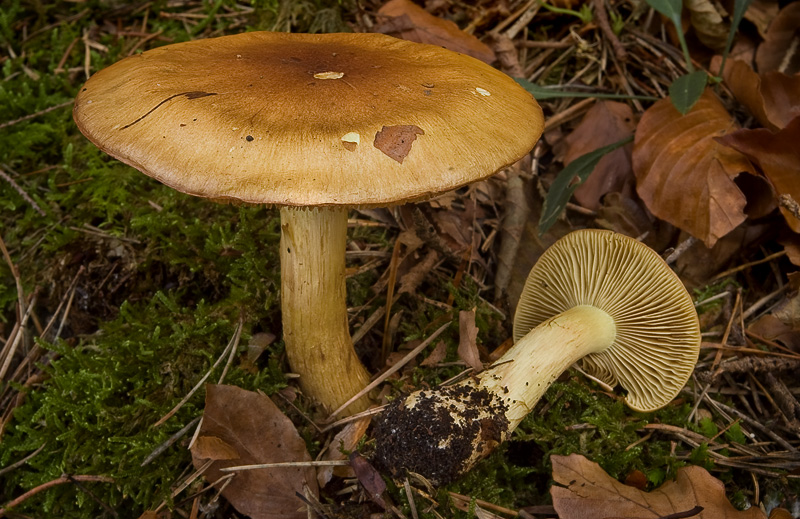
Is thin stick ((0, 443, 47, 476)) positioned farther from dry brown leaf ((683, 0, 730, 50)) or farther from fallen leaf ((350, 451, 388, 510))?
dry brown leaf ((683, 0, 730, 50))

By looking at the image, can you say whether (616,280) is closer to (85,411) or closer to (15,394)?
(85,411)

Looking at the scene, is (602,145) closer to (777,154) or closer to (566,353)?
(777,154)

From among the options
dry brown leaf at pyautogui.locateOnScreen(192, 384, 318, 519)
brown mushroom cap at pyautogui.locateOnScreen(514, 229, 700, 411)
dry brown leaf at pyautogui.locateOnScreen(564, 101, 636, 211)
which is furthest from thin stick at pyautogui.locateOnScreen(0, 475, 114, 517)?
dry brown leaf at pyautogui.locateOnScreen(564, 101, 636, 211)

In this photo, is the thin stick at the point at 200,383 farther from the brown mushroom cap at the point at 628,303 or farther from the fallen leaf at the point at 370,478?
the brown mushroom cap at the point at 628,303

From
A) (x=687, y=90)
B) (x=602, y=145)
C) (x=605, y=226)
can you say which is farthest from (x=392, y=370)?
(x=687, y=90)

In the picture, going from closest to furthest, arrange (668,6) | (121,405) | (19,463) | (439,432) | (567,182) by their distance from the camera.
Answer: (439,432), (19,463), (121,405), (567,182), (668,6)
